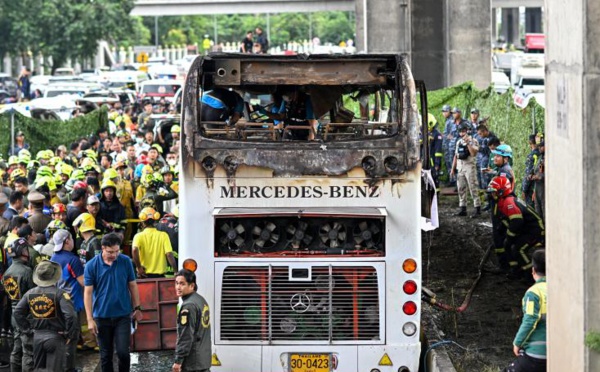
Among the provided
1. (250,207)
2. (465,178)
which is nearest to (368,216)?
(250,207)

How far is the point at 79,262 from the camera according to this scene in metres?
13.5

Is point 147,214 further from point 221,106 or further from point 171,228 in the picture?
point 221,106

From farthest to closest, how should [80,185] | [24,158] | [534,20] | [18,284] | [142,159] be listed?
[534,20] → [24,158] → [142,159] → [80,185] → [18,284]

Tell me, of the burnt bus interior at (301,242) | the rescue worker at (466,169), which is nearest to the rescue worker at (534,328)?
the burnt bus interior at (301,242)

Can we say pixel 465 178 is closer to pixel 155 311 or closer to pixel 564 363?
pixel 155 311

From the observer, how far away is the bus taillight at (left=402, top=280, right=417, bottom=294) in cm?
1195

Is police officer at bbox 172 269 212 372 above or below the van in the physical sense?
below

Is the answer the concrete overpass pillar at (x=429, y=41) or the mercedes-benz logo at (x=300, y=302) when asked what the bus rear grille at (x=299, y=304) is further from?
the concrete overpass pillar at (x=429, y=41)

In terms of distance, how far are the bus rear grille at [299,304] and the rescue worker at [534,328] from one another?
5.95 ft

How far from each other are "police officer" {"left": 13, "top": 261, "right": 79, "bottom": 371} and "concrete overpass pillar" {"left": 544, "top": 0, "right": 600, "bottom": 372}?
15.1ft

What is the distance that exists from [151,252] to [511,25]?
12508cm

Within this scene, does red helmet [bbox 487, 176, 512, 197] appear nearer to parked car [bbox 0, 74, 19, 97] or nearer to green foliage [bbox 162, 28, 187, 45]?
parked car [bbox 0, 74, 19, 97]

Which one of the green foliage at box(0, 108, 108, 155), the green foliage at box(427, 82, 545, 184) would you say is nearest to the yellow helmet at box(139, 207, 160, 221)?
the green foliage at box(427, 82, 545, 184)

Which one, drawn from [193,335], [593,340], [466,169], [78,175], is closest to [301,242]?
[193,335]
